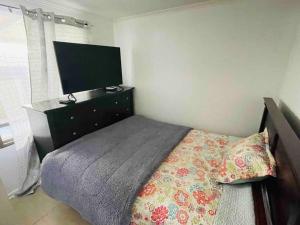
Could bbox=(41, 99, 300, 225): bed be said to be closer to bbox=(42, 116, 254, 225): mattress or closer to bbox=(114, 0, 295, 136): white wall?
bbox=(42, 116, 254, 225): mattress

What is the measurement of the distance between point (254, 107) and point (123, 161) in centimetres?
168

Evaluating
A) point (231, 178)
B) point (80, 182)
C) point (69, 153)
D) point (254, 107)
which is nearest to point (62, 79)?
point (69, 153)

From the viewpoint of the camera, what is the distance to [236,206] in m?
1.06

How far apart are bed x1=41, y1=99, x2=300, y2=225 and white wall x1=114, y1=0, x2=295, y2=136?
466 mm

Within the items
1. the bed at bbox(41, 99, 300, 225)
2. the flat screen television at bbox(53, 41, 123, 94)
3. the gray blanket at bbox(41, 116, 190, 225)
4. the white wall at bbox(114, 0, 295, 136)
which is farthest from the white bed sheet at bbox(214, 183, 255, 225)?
the flat screen television at bbox(53, 41, 123, 94)

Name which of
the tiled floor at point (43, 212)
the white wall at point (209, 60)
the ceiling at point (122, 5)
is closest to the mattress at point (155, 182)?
the tiled floor at point (43, 212)

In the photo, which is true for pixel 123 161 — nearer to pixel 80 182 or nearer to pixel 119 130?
pixel 80 182

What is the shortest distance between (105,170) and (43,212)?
1.04 meters

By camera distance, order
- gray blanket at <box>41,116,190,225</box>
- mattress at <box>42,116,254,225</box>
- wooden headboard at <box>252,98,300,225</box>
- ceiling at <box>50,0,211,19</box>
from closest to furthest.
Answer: wooden headboard at <box>252,98,300,225</box>
mattress at <box>42,116,254,225</box>
gray blanket at <box>41,116,190,225</box>
ceiling at <box>50,0,211,19</box>

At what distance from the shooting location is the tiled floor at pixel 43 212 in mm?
1646

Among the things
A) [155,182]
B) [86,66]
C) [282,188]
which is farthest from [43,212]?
[282,188]

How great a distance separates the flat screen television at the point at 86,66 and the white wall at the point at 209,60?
45 cm

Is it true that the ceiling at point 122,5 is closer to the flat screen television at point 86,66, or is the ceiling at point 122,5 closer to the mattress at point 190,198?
the flat screen television at point 86,66

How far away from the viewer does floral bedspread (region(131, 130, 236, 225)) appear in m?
1.04
